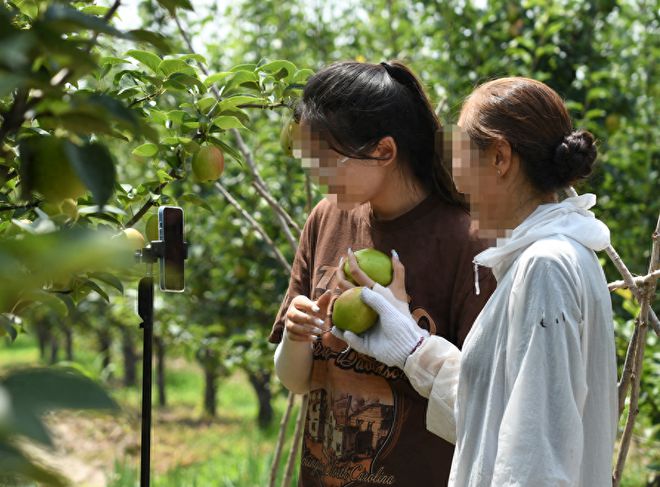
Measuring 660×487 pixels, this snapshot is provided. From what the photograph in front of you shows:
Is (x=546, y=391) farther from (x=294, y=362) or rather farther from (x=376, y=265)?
(x=294, y=362)

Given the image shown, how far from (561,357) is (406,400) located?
0.40m

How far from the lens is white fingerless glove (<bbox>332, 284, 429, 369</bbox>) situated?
1359 millimetres

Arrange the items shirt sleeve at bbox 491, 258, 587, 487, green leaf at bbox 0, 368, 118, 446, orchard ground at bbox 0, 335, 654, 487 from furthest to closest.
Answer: orchard ground at bbox 0, 335, 654, 487, shirt sleeve at bbox 491, 258, 587, 487, green leaf at bbox 0, 368, 118, 446

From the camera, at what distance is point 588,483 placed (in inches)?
45.9

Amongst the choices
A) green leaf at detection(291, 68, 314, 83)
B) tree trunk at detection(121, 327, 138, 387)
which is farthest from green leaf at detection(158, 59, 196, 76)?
tree trunk at detection(121, 327, 138, 387)

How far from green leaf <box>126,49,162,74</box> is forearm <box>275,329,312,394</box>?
0.50m

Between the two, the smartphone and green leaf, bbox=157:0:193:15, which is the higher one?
green leaf, bbox=157:0:193:15

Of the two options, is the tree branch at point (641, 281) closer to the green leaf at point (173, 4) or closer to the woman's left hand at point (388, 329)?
the woman's left hand at point (388, 329)

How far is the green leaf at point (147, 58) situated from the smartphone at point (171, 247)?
0.88ft

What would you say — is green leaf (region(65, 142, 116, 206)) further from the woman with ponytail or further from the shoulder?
the woman with ponytail

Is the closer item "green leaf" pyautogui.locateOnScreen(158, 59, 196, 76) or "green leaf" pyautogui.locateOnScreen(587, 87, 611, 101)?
"green leaf" pyautogui.locateOnScreen(158, 59, 196, 76)

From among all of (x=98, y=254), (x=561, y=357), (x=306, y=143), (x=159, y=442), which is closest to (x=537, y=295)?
(x=561, y=357)

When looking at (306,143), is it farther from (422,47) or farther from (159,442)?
(159,442)

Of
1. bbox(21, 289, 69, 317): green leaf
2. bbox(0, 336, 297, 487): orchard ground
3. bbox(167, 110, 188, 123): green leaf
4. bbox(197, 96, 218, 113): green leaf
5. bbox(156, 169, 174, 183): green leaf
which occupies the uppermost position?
bbox(197, 96, 218, 113): green leaf
